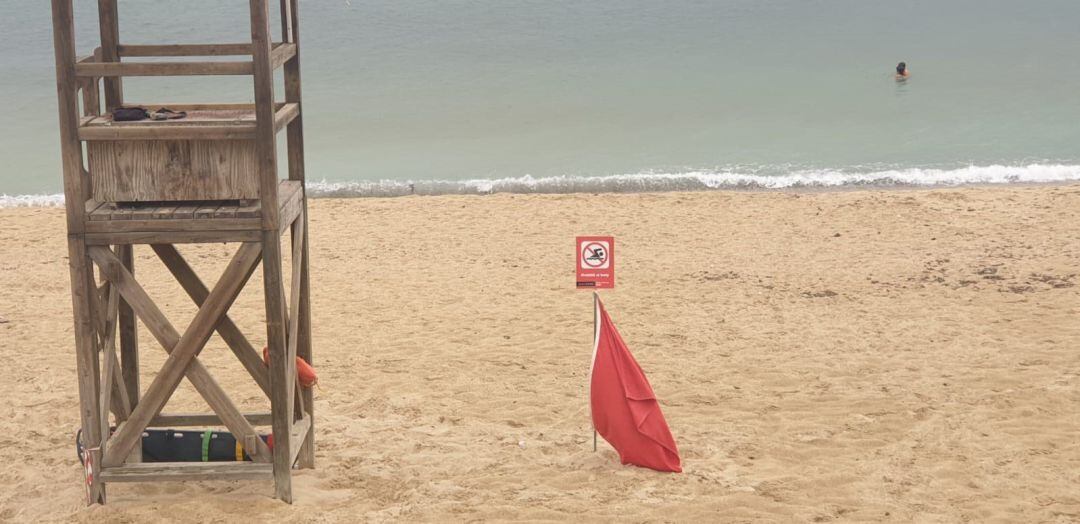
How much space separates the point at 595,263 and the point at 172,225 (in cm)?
289

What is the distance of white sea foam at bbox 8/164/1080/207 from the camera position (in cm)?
1848

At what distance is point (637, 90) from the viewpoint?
26453 mm

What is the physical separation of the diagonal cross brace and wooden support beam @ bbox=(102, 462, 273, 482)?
83 mm

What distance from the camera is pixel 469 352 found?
10.8 metres

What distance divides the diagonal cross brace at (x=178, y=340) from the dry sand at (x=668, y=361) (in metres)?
0.46

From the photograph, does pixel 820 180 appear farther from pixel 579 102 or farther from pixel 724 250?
pixel 579 102

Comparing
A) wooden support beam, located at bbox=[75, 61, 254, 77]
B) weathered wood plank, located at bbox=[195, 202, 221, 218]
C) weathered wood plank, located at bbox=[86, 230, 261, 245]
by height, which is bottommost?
weathered wood plank, located at bbox=[86, 230, 261, 245]

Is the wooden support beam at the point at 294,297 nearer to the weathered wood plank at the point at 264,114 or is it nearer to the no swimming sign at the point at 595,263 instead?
the weathered wood plank at the point at 264,114

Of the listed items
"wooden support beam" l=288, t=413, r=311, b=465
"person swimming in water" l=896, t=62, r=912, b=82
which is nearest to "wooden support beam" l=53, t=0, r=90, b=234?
"wooden support beam" l=288, t=413, r=311, b=465

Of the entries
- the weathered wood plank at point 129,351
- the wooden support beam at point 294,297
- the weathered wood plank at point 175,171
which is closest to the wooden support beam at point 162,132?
the weathered wood plank at point 175,171

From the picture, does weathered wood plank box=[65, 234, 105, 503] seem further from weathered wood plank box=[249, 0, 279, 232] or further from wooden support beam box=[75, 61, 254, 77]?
weathered wood plank box=[249, 0, 279, 232]

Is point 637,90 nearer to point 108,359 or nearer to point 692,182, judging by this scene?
point 692,182

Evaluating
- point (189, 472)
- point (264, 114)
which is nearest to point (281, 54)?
point (264, 114)

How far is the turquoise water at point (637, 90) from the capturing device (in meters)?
20.1
